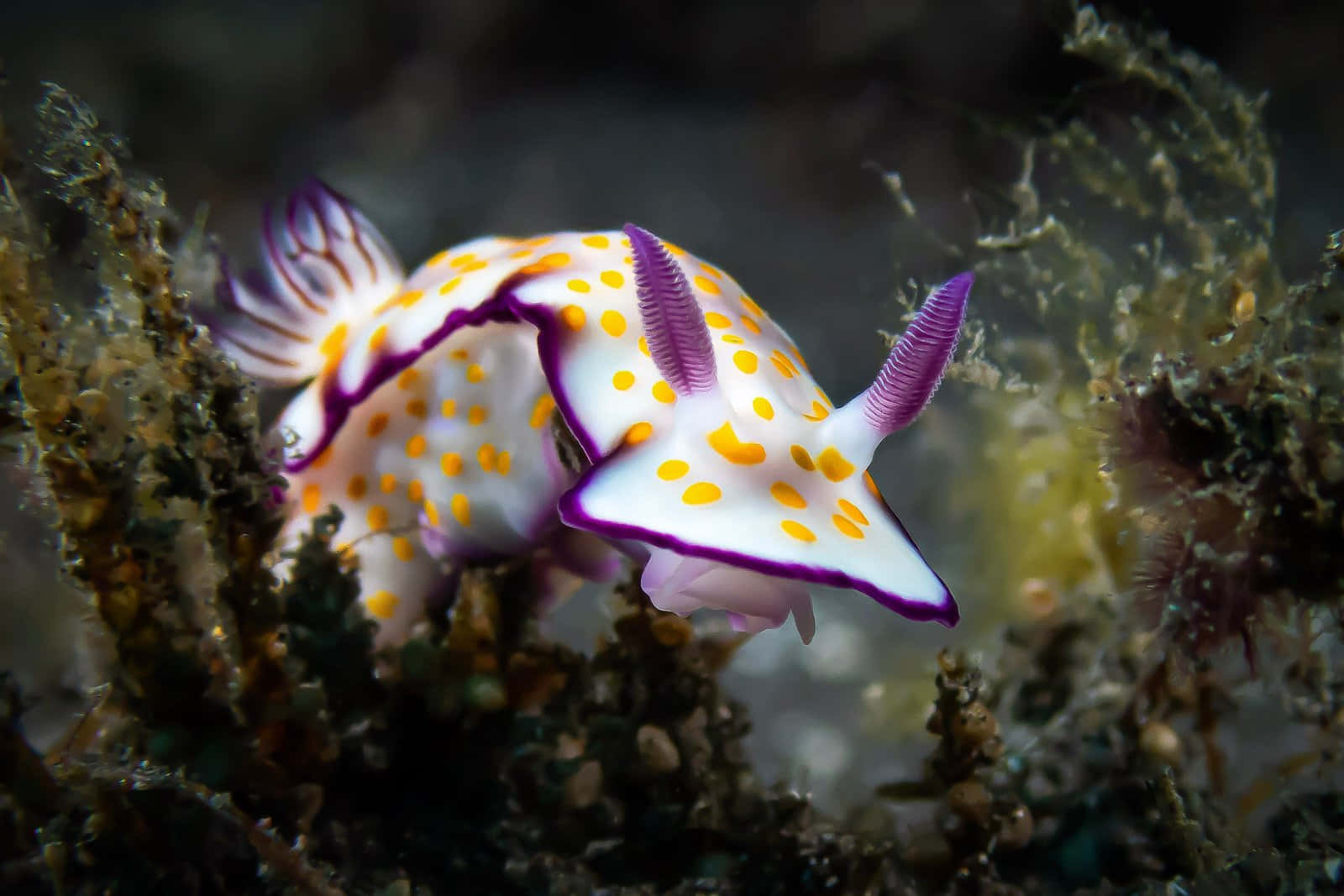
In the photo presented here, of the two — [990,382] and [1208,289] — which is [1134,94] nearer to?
[1208,289]

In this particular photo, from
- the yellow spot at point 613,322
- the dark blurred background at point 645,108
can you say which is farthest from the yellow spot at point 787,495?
the dark blurred background at point 645,108

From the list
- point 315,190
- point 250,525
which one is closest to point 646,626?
point 250,525

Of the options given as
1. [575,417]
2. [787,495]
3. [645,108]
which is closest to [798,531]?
[787,495]

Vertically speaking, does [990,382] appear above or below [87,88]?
above

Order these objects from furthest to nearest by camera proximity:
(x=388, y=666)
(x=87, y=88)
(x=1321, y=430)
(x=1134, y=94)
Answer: (x=87, y=88)
(x=1134, y=94)
(x=388, y=666)
(x=1321, y=430)

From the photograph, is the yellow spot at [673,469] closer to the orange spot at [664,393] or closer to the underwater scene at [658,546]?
the underwater scene at [658,546]

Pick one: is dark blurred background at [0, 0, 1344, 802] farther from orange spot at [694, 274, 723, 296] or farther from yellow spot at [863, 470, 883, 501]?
yellow spot at [863, 470, 883, 501]
